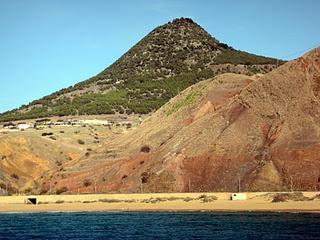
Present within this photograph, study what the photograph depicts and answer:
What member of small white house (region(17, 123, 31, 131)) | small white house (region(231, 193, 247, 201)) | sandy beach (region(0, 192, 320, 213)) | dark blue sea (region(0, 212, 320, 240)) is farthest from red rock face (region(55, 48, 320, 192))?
small white house (region(17, 123, 31, 131))

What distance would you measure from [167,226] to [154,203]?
25165 millimetres

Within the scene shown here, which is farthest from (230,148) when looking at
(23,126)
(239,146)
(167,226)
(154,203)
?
(23,126)

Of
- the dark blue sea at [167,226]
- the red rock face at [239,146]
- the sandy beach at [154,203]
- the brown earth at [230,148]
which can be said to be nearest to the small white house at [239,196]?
the sandy beach at [154,203]

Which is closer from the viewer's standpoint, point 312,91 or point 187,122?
point 312,91

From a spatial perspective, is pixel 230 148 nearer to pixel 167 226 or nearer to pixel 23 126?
pixel 167 226

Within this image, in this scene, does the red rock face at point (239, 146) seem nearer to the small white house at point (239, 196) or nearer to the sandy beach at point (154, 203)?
the small white house at point (239, 196)

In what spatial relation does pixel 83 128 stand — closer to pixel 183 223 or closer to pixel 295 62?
pixel 295 62

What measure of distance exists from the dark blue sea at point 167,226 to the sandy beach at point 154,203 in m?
5.21

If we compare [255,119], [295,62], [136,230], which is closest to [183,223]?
[136,230]

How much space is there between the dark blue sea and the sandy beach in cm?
521

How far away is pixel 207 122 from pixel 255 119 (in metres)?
9.45

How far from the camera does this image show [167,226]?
58219mm

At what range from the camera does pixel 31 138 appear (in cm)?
15038

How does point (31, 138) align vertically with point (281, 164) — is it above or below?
above
